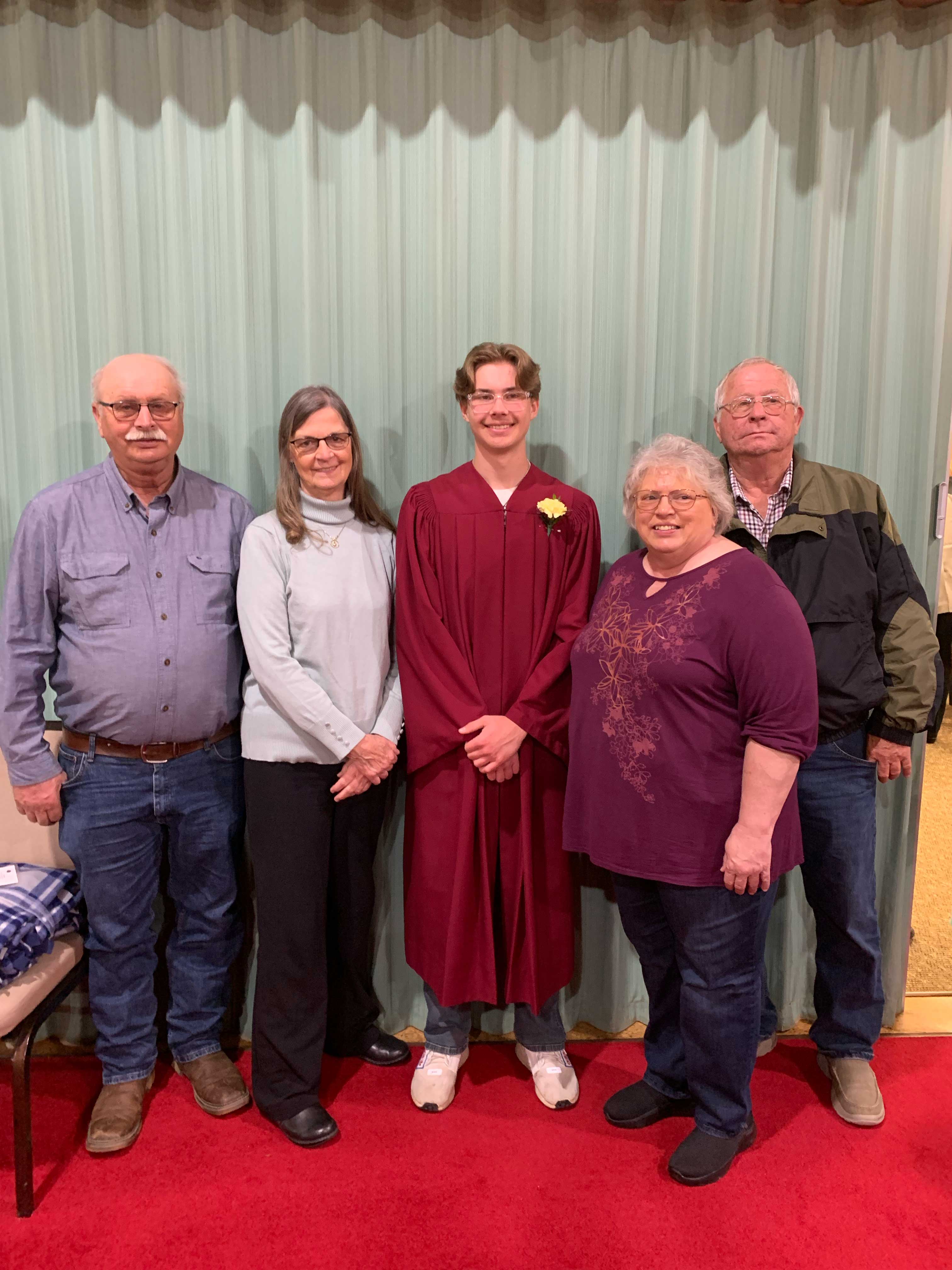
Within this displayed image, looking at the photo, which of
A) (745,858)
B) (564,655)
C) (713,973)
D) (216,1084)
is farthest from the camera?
(216,1084)

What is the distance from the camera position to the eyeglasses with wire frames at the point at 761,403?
2.34m

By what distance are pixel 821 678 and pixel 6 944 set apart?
2044 millimetres

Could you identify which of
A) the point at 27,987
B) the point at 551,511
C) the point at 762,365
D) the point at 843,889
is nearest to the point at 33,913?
the point at 27,987

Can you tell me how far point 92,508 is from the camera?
2.26m

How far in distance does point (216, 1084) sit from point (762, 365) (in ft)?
7.85

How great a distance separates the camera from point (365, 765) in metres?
2.27

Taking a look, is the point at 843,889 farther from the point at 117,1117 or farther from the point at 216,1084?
the point at 117,1117

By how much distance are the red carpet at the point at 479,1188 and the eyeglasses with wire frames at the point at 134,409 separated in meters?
1.80

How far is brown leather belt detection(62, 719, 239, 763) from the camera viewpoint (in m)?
2.29

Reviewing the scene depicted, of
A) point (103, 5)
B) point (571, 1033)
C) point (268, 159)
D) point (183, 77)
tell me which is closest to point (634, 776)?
point (571, 1033)

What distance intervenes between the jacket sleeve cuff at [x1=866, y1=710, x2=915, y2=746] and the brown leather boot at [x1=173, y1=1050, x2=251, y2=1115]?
194 centimetres

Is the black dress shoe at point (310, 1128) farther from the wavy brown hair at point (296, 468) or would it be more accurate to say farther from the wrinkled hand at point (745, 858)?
the wavy brown hair at point (296, 468)

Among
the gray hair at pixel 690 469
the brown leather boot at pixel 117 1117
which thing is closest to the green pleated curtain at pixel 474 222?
the brown leather boot at pixel 117 1117

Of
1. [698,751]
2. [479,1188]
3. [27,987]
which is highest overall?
[698,751]
